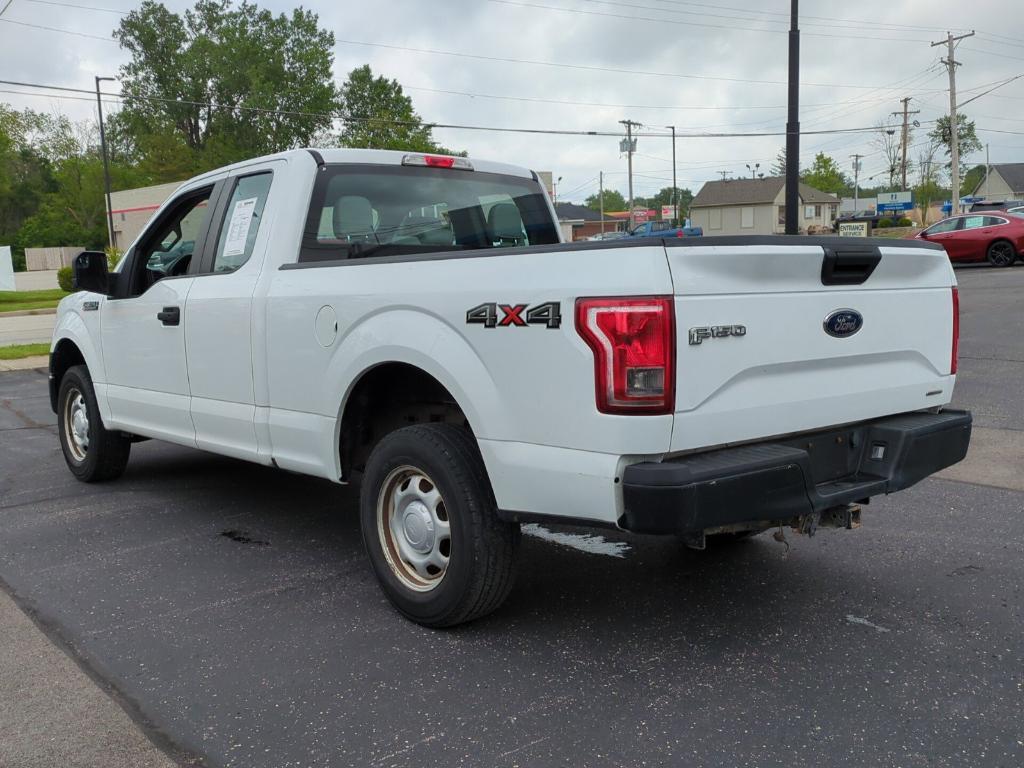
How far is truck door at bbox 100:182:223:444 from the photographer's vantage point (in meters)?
5.25

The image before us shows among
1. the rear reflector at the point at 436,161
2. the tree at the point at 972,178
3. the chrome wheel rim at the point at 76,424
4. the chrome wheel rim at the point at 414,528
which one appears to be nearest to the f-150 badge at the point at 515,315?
the chrome wheel rim at the point at 414,528

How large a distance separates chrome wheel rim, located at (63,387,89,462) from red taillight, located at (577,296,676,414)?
467cm

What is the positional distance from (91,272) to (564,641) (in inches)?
147

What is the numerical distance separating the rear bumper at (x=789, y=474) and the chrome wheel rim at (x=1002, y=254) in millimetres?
23497

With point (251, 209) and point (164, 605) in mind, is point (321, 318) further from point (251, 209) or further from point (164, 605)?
point (164, 605)

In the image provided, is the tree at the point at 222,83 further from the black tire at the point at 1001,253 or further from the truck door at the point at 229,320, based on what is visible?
the truck door at the point at 229,320

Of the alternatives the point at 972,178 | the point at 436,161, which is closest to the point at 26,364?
the point at 436,161

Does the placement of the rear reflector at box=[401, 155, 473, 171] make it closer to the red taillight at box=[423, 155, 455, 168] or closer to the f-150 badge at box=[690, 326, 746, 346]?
the red taillight at box=[423, 155, 455, 168]

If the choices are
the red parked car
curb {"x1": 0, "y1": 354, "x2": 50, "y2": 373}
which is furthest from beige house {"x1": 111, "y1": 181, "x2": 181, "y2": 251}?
the red parked car

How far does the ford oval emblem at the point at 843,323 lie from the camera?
3465mm

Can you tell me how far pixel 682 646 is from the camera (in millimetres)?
3660

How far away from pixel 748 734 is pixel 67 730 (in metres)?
2.24

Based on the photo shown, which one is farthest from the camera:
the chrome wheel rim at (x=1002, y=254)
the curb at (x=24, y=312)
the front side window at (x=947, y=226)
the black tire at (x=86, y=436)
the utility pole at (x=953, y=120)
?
the utility pole at (x=953, y=120)

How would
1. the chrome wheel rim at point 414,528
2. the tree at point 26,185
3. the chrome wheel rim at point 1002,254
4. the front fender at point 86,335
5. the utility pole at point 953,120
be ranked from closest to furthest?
the chrome wheel rim at point 414,528, the front fender at point 86,335, the chrome wheel rim at point 1002,254, the utility pole at point 953,120, the tree at point 26,185
